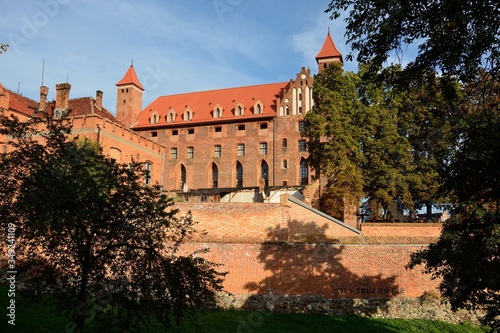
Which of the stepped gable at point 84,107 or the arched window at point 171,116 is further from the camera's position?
the arched window at point 171,116

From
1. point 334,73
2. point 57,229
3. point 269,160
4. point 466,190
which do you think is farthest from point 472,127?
point 269,160

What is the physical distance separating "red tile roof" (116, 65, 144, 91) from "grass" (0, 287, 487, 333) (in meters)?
42.0

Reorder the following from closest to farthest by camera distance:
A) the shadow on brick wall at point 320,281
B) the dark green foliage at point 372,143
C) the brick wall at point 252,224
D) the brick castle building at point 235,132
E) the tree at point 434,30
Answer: the tree at point 434,30
the shadow on brick wall at point 320,281
the brick wall at point 252,224
the dark green foliage at point 372,143
the brick castle building at point 235,132

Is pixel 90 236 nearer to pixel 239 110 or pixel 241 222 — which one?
pixel 241 222

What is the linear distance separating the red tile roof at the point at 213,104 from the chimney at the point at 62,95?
17468 millimetres

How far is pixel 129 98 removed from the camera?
55.5 metres

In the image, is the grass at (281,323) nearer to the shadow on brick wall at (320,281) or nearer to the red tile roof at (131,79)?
the shadow on brick wall at (320,281)

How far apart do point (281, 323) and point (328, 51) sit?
1459 inches

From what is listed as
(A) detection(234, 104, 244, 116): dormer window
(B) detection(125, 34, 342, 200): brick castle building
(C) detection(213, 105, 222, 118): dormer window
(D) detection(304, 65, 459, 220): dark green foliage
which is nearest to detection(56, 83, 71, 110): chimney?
(B) detection(125, 34, 342, 200): brick castle building

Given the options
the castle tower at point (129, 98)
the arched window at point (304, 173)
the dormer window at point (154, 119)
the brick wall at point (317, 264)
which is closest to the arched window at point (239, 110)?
the arched window at point (304, 173)

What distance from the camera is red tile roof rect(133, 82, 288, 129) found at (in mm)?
50594

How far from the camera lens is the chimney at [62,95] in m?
35.3

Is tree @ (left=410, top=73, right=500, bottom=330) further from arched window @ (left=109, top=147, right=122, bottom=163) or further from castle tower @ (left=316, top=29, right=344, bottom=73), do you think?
castle tower @ (left=316, top=29, right=344, bottom=73)

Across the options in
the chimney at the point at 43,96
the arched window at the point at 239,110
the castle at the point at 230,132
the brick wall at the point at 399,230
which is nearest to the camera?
the brick wall at the point at 399,230
